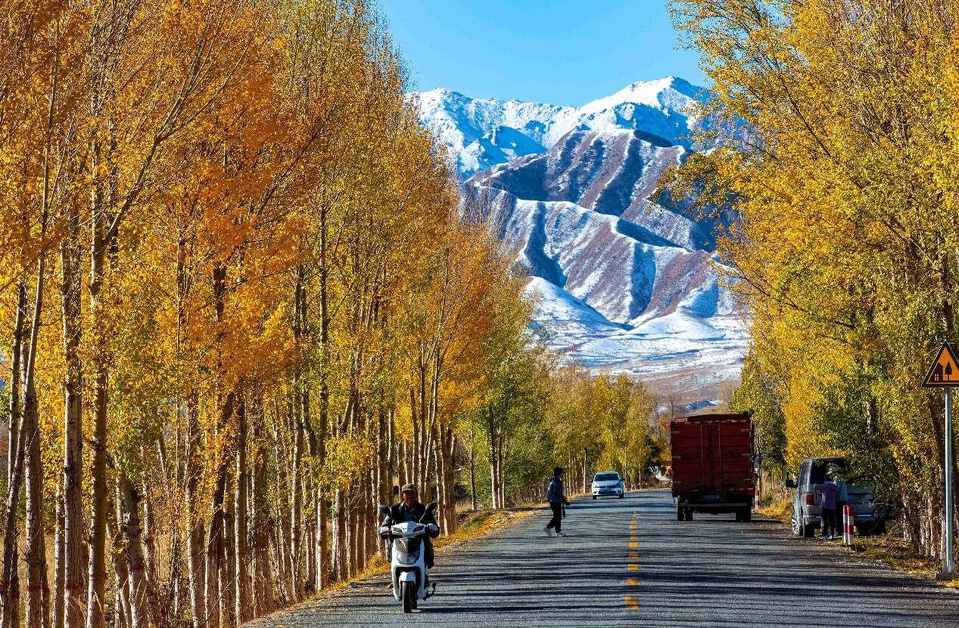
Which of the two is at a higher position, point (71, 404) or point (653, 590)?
point (71, 404)

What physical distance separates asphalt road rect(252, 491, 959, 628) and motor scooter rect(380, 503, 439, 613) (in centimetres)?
26

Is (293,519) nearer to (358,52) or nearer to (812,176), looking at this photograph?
(358,52)

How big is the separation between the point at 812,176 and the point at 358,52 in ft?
38.4

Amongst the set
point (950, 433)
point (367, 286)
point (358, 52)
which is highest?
point (358, 52)

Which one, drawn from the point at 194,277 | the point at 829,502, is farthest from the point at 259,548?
the point at 829,502

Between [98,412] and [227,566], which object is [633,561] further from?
[98,412]

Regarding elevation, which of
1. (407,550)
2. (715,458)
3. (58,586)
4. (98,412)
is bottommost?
(58,586)

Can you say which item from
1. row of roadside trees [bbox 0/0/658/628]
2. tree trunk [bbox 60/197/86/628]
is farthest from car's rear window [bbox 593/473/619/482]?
tree trunk [bbox 60/197/86/628]

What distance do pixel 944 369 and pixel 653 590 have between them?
6.07 metres

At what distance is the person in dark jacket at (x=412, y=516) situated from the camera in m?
15.5

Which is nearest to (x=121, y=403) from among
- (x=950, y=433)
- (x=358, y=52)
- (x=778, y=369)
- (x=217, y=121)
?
(x=217, y=121)

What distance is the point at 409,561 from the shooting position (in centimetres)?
1500

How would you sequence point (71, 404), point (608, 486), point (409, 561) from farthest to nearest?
point (608, 486), point (71, 404), point (409, 561)

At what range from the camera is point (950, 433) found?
17938mm
